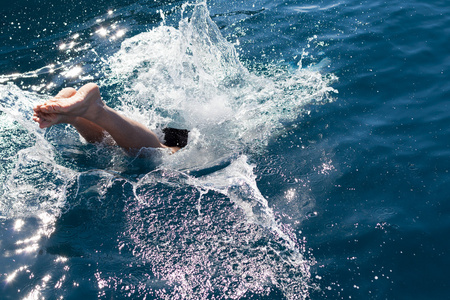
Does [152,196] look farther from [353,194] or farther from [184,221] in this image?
[353,194]

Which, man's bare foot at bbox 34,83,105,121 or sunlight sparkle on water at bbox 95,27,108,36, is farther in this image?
sunlight sparkle on water at bbox 95,27,108,36

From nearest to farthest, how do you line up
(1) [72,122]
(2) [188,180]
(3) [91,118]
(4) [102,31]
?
(3) [91,118], (1) [72,122], (2) [188,180], (4) [102,31]

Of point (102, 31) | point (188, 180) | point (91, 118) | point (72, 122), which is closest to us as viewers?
point (91, 118)

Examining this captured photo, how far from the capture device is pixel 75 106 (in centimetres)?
350

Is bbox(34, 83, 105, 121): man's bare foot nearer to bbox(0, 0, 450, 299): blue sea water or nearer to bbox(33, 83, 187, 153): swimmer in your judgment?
bbox(33, 83, 187, 153): swimmer

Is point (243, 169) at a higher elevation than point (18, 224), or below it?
below

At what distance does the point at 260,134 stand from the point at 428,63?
318 centimetres

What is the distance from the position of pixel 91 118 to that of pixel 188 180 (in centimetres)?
120

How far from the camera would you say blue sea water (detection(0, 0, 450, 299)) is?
3295 millimetres

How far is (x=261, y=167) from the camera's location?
429 cm

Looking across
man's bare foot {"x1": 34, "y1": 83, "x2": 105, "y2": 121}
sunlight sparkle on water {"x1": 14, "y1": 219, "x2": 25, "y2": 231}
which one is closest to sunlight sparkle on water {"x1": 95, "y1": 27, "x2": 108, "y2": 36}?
man's bare foot {"x1": 34, "y1": 83, "x2": 105, "y2": 121}

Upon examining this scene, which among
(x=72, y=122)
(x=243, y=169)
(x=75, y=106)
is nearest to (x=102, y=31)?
(x=72, y=122)

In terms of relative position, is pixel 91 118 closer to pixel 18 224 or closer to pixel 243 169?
pixel 18 224

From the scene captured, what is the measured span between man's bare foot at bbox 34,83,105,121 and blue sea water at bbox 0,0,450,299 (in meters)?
0.82
